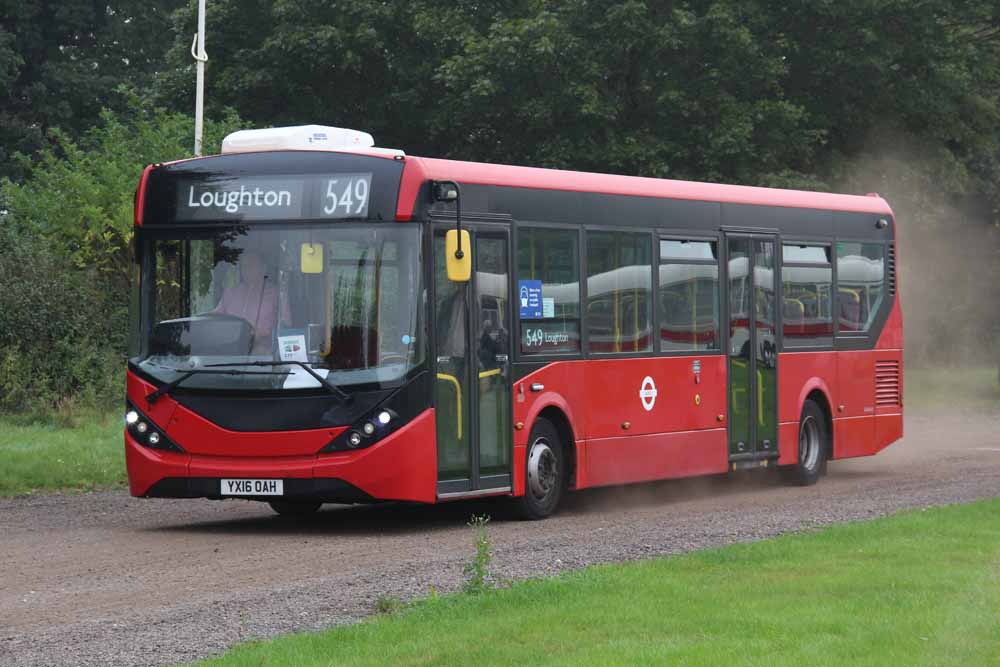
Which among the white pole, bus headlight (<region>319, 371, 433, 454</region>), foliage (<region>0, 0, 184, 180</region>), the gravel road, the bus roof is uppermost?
foliage (<region>0, 0, 184, 180</region>)

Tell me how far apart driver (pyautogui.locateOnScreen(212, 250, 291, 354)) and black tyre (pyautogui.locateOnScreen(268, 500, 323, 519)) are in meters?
2.63

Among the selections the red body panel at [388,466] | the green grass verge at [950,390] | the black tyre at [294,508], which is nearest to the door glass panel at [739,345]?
the black tyre at [294,508]

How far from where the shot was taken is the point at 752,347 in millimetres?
20016

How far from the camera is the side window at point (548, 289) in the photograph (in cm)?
1628

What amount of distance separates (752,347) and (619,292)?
9.50 feet

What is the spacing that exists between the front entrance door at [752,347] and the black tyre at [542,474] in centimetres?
342

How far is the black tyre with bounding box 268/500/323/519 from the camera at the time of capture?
55.7ft

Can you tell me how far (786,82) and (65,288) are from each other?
18459 mm

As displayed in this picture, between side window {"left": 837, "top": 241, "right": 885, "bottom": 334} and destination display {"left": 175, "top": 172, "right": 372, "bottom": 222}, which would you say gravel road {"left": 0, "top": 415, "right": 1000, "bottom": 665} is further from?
destination display {"left": 175, "top": 172, "right": 372, "bottom": 222}

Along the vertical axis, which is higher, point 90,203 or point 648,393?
point 90,203

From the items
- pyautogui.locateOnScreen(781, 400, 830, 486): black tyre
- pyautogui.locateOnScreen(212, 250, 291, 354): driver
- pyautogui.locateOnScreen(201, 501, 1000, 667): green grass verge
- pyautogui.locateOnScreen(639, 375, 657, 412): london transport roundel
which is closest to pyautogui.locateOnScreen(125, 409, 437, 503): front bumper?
pyautogui.locateOnScreen(212, 250, 291, 354): driver

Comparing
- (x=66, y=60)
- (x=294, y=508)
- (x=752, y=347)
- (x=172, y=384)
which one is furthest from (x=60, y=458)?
(x=66, y=60)

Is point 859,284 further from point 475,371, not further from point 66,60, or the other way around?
point 66,60

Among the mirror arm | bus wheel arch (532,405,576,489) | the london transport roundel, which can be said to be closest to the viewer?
the mirror arm
